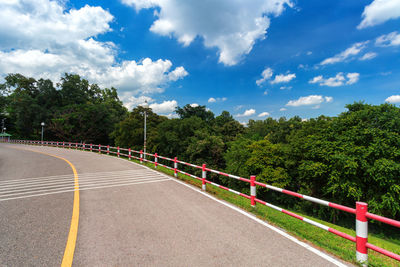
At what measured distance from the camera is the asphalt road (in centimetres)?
302

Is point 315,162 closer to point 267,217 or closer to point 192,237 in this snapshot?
point 267,217

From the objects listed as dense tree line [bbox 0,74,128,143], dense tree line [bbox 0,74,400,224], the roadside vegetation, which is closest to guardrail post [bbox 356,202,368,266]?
the roadside vegetation

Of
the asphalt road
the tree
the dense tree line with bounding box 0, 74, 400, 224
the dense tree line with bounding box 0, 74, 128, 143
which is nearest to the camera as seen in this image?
the asphalt road

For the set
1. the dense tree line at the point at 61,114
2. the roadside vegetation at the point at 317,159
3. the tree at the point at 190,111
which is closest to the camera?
the roadside vegetation at the point at 317,159

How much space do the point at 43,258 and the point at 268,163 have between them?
21.4 metres

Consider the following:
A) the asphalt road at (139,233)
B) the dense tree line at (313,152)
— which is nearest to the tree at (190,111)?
the dense tree line at (313,152)

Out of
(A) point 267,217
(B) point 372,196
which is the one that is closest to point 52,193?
(A) point 267,217

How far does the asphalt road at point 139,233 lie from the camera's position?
9.91ft

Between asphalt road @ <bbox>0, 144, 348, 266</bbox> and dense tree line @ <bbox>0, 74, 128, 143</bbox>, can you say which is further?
dense tree line @ <bbox>0, 74, 128, 143</bbox>

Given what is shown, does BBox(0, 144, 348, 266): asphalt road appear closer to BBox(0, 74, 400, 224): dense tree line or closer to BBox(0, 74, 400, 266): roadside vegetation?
BBox(0, 74, 400, 266): roadside vegetation

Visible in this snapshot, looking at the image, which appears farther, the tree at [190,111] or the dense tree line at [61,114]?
the tree at [190,111]

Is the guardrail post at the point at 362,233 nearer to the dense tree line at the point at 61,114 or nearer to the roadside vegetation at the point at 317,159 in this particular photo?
the roadside vegetation at the point at 317,159

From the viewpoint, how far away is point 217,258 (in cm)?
306

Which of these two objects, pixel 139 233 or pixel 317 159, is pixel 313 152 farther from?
pixel 139 233
